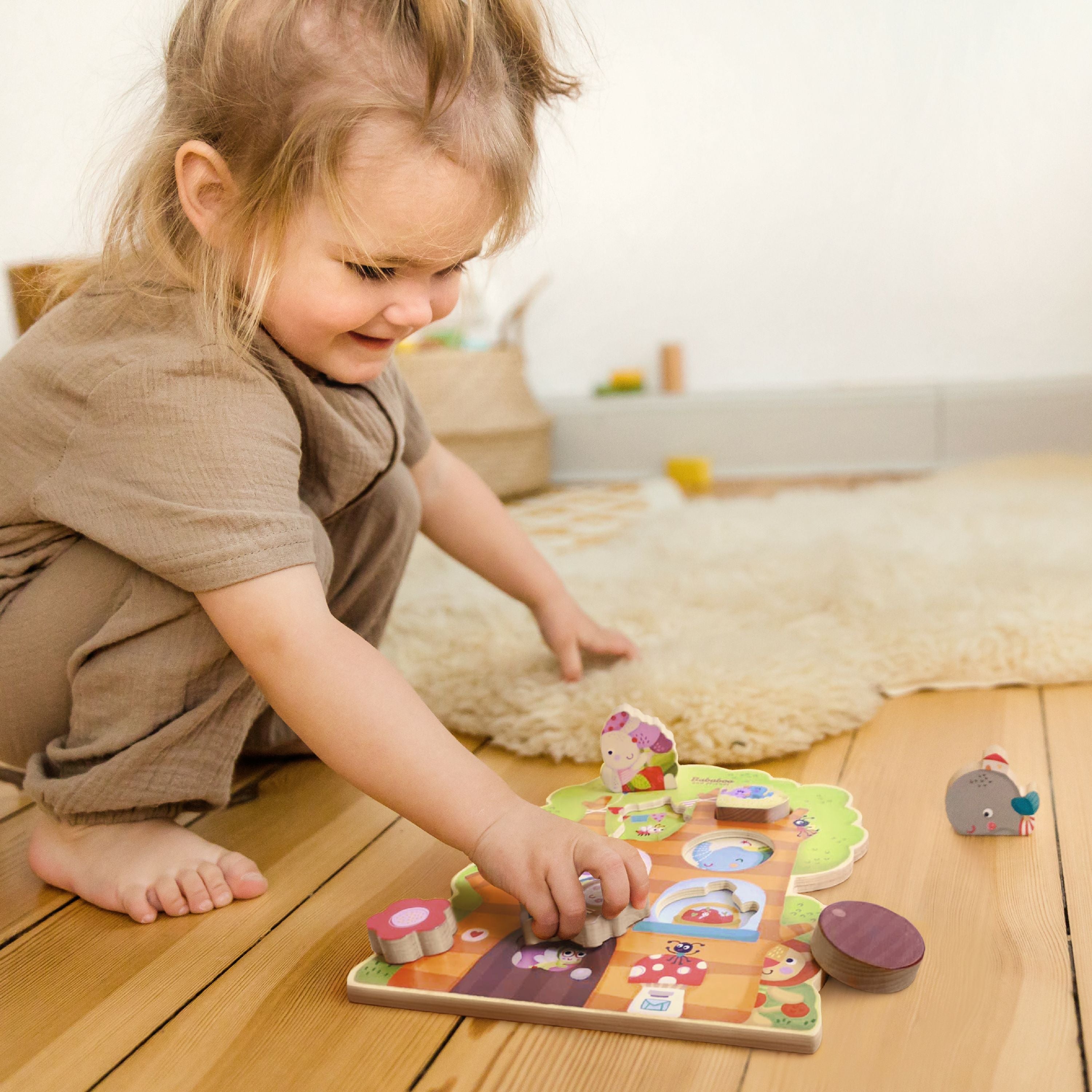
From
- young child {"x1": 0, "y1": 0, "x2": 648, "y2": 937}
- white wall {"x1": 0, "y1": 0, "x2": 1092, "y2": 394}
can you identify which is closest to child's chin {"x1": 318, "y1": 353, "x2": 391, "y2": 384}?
young child {"x1": 0, "y1": 0, "x2": 648, "y2": 937}

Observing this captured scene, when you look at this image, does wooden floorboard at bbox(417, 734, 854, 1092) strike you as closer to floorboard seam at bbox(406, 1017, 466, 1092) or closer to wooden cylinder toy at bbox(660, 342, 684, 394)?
floorboard seam at bbox(406, 1017, 466, 1092)

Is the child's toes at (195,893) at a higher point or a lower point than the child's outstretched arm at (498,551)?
lower

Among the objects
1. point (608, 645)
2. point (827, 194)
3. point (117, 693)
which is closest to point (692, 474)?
point (827, 194)

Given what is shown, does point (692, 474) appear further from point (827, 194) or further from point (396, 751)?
point (396, 751)

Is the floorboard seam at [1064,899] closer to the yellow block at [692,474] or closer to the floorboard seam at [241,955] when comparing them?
the floorboard seam at [241,955]

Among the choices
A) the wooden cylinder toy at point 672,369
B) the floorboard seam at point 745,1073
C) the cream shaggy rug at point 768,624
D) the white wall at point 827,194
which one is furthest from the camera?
the wooden cylinder toy at point 672,369

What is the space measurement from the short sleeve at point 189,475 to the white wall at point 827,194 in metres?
1.71

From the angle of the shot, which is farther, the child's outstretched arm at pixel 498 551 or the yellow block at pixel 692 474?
the yellow block at pixel 692 474

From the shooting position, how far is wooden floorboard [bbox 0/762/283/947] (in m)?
0.70

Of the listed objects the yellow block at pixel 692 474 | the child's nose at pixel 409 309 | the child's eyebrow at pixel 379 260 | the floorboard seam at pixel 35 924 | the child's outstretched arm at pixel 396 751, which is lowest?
the yellow block at pixel 692 474

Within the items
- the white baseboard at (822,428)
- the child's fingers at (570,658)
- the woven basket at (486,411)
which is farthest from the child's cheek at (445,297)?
the white baseboard at (822,428)

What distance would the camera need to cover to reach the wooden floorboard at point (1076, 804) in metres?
0.56

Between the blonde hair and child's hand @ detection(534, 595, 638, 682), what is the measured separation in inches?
14.7

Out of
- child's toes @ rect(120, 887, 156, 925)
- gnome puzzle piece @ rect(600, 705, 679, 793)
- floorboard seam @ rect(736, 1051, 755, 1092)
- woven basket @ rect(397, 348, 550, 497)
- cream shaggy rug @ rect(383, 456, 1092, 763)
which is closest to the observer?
floorboard seam @ rect(736, 1051, 755, 1092)
